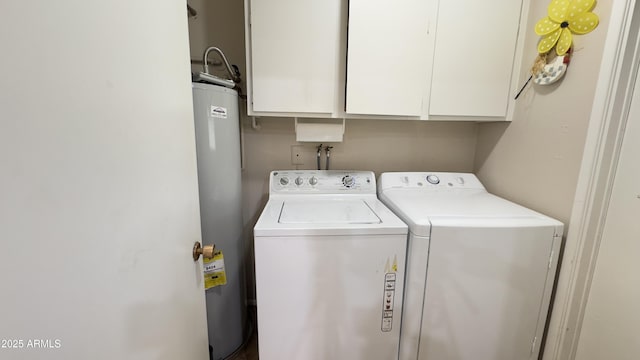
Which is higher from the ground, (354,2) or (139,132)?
(354,2)

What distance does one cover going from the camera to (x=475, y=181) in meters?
1.70

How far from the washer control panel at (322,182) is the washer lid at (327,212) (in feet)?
0.30

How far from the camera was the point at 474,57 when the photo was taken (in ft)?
4.60

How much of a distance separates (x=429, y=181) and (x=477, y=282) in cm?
71

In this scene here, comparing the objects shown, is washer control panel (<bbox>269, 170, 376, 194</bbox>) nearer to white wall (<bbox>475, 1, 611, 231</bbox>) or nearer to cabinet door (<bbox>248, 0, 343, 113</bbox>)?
cabinet door (<bbox>248, 0, 343, 113</bbox>)

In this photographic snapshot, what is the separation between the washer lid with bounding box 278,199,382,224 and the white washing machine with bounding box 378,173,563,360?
0.67 feet

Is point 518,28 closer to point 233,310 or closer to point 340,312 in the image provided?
point 340,312

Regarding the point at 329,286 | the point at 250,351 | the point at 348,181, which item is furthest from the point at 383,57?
the point at 250,351

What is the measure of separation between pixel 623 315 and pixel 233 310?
184 centimetres

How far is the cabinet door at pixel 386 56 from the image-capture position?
130 cm

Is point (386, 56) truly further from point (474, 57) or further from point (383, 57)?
point (474, 57)

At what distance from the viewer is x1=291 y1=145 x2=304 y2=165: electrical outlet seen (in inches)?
69.9

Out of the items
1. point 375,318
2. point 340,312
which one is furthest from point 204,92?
point 375,318

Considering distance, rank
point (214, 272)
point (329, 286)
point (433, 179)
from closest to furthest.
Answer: point (329, 286), point (214, 272), point (433, 179)
